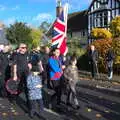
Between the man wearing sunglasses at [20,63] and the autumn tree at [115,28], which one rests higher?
the autumn tree at [115,28]

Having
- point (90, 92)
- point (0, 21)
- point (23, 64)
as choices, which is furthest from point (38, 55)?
point (0, 21)

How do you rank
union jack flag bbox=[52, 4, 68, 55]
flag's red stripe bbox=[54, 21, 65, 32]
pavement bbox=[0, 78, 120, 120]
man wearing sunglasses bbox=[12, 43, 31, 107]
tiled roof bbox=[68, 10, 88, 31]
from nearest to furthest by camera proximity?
pavement bbox=[0, 78, 120, 120] < man wearing sunglasses bbox=[12, 43, 31, 107] < union jack flag bbox=[52, 4, 68, 55] < flag's red stripe bbox=[54, 21, 65, 32] < tiled roof bbox=[68, 10, 88, 31]

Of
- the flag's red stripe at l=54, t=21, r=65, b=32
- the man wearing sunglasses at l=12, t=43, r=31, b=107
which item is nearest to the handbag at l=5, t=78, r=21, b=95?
the man wearing sunglasses at l=12, t=43, r=31, b=107

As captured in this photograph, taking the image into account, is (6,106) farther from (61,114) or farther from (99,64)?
(99,64)

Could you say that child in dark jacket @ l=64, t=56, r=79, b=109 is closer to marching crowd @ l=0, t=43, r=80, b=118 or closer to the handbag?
marching crowd @ l=0, t=43, r=80, b=118

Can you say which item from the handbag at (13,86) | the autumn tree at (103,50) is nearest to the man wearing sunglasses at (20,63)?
the handbag at (13,86)

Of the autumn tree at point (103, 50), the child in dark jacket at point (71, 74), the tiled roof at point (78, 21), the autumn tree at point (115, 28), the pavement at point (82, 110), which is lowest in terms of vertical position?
the pavement at point (82, 110)

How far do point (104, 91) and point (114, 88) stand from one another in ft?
2.50

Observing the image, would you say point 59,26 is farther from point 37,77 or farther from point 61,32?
point 37,77

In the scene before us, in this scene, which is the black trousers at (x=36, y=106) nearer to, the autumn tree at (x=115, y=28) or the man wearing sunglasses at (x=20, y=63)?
the man wearing sunglasses at (x=20, y=63)

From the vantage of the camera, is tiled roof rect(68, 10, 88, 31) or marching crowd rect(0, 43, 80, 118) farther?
tiled roof rect(68, 10, 88, 31)

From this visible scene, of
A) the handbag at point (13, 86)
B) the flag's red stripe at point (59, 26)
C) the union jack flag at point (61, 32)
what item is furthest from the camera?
the flag's red stripe at point (59, 26)

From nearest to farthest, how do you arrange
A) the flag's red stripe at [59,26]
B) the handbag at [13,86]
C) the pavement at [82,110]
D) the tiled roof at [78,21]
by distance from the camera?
the pavement at [82,110], the handbag at [13,86], the flag's red stripe at [59,26], the tiled roof at [78,21]

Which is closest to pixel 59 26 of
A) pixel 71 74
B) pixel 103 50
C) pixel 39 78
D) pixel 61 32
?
pixel 61 32
